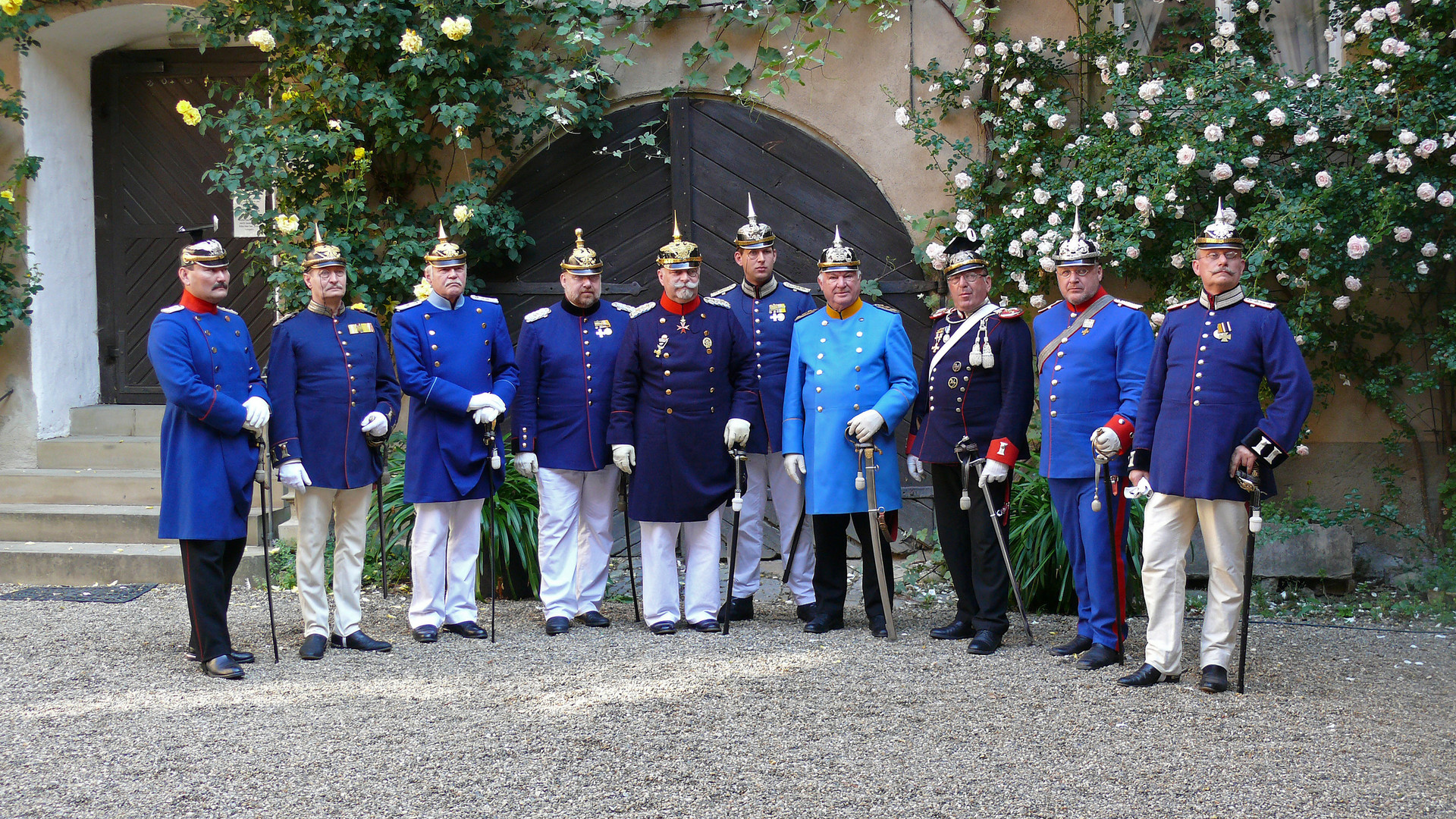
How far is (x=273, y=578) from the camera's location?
20.6ft

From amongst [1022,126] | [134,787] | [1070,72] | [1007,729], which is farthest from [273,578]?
[1070,72]

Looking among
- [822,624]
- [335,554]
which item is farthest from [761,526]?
[335,554]

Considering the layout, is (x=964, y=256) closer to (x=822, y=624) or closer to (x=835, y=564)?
(x=835, y=564)

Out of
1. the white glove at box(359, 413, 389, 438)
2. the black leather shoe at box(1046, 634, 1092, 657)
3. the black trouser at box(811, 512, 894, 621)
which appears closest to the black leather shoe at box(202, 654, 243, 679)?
the white glove at box(359, 413, 389, 438)

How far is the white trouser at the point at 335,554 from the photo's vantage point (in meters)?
4.76

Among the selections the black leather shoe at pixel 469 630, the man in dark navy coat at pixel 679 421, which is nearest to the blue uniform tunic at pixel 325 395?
the black leather shoe at pixel 469 630

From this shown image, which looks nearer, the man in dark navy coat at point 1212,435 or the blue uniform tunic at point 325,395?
the man in dark navy coat at point 1212,435

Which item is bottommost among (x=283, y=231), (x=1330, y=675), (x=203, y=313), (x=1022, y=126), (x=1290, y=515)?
(x=1330, y=675)

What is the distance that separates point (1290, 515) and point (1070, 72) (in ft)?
9.19

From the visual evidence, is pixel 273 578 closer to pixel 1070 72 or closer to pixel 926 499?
pixel 926 499

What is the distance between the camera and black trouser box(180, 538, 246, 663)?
443cm

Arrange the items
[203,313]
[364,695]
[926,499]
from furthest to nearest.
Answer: [926,499] → [203,313] → [364,695]

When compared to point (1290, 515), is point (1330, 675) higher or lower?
lower

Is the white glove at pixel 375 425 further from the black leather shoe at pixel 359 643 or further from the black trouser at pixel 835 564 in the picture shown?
the black trouser at pixel 835 564
